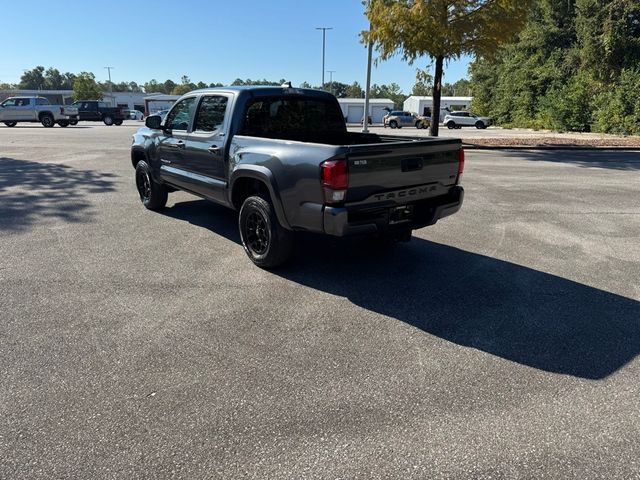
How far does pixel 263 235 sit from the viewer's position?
16.1 feet

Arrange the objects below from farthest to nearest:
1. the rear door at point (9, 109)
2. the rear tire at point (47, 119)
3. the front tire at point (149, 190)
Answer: the rear tire at point (47, 119) → the rear door at point (9, 109) → the front tire at point (149, 190)

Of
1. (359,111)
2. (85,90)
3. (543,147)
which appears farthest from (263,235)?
(85,90)

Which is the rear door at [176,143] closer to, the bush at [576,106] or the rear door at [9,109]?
the rear door at [9,109]

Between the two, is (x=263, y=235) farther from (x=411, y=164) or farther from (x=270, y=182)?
(x=411, y=164)

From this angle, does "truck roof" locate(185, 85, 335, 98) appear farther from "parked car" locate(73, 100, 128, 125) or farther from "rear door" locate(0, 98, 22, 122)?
"parked car" locate(73, 100, 128, 125)

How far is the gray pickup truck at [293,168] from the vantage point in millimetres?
3996

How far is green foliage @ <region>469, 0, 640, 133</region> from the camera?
28.1 metres

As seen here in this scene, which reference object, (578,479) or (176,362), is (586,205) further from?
(176,362)

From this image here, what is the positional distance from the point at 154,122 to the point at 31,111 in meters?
31.2

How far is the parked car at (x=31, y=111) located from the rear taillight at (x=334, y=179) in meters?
34.2

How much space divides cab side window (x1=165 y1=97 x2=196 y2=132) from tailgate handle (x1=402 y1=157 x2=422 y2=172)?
3127mm

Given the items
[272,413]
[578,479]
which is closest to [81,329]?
[272,413]

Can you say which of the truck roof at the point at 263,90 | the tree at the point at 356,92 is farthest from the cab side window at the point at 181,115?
the tree at the point at 356,92

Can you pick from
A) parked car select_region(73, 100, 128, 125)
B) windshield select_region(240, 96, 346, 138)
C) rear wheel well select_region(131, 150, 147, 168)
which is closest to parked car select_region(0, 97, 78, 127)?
parked car select_region(73, 100, 128, 125)
